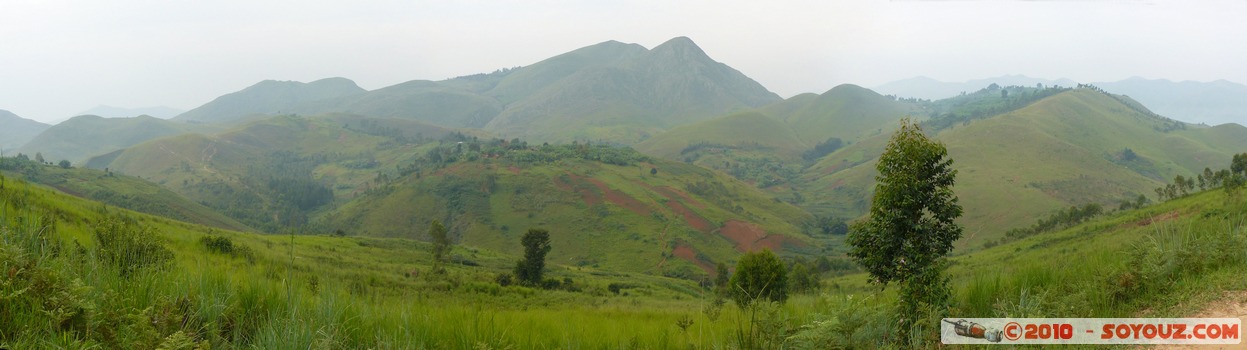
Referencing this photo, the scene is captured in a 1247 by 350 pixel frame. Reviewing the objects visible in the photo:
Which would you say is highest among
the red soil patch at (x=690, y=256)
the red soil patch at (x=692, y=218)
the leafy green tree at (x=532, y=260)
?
the leafy green tree at (x=532, y=260)

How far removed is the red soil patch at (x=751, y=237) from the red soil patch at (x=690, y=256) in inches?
636

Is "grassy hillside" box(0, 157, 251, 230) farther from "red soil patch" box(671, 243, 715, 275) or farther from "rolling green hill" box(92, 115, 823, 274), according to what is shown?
"red soil patch" box(671, 243, 715, 275)

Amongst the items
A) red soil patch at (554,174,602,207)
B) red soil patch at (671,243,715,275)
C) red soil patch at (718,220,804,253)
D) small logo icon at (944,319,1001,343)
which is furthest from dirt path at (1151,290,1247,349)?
red soil patch at (554,174,602,207)

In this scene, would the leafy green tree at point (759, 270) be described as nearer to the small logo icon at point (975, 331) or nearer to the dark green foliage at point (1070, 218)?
the small logo icon at point (975, 331)

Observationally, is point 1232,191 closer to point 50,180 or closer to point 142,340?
point 142,340

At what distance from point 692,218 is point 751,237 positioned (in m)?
16.9

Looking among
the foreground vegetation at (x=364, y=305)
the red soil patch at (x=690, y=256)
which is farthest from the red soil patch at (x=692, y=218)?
the foreground vegetation at (x=364, y=305)

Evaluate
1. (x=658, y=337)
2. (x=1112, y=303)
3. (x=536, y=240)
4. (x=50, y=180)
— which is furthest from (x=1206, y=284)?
(x=50, y=180)

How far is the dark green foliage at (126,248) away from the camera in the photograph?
630 cm

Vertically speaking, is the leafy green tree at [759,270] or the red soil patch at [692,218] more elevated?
the leafy green tree at [759,270]

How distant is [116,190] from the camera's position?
151875 millimetres

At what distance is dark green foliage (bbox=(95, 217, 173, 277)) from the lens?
248 inches

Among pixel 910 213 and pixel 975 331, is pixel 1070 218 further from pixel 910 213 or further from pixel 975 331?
pixel 975 331

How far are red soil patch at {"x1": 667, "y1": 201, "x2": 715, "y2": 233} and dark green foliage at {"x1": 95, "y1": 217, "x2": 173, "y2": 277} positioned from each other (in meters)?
149
